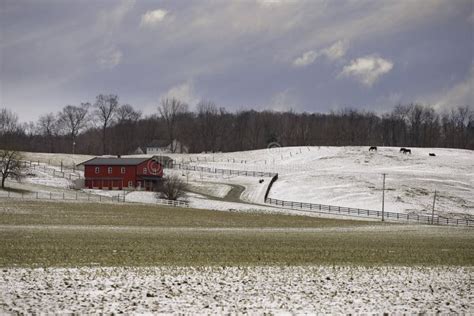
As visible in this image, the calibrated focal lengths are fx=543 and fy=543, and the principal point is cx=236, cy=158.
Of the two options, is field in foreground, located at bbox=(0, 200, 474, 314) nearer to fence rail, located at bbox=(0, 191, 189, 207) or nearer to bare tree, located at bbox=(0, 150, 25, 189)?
fence rail, located at bbox=(0, 191, 189, 207)

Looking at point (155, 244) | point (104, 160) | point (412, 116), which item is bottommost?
point (155, 244)

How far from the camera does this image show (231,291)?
13188 mm

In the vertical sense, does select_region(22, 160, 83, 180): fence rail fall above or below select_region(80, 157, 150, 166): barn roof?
below

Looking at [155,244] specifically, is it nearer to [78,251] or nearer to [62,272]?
[78,251]

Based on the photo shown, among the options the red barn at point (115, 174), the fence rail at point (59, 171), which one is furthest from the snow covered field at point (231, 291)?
the fence rail at point (59, 171)

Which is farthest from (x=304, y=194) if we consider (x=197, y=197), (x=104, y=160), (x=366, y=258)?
(x=366, y=258)

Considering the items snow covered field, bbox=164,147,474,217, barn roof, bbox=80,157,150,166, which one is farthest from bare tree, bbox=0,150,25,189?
snow covered field, bbox=164,147,474,217

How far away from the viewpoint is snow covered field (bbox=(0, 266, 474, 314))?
457 inches

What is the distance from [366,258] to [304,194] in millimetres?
57839

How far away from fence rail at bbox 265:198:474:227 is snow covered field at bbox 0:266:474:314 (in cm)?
4854

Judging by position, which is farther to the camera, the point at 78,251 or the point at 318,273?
the point at 78,251

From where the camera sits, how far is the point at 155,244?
80.6 ft

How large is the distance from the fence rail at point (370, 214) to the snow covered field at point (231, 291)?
4854 cm

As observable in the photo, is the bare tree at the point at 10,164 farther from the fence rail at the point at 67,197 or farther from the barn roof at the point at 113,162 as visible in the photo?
the barn roof at the point at 113,162
